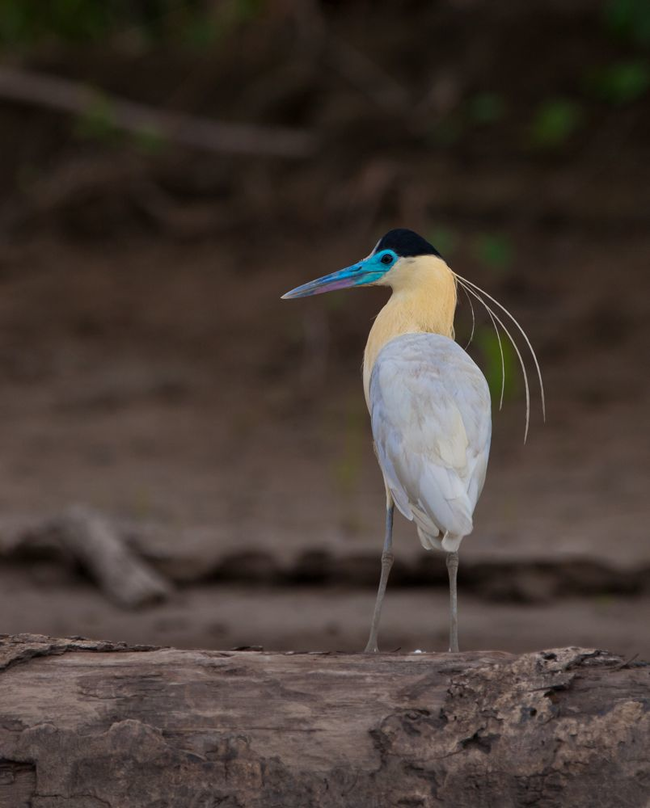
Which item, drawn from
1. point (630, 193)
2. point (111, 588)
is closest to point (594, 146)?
point (630, 193)

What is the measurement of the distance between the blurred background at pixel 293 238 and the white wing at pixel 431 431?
3.18 meters

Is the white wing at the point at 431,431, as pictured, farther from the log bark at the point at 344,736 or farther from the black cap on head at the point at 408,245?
the log bark at the point at 344,736

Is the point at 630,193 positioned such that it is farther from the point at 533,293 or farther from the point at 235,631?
the point at 235,631

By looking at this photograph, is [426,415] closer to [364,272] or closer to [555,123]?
[364,272]

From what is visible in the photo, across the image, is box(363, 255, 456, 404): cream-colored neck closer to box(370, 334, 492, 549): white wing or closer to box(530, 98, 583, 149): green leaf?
box(370, 334, 492, 549): white wing

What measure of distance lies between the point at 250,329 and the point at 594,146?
3109 millimetres

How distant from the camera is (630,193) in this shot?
32.1 feet

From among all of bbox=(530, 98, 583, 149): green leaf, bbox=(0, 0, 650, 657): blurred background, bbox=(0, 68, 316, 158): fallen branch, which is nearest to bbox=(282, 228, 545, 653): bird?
bbox=(0, 0, 650, 657): blurred background

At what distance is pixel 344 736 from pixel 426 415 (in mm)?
830

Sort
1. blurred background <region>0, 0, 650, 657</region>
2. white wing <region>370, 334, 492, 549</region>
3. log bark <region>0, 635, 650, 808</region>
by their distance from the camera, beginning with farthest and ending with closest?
blurred background <region>0, 0, 650, 657</region>, white wing <region>370, 334, 492, 549</region>, log bark <region>0, 635, 650, 808</region>

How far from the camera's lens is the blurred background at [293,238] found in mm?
7559

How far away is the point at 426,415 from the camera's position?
9.56 ft

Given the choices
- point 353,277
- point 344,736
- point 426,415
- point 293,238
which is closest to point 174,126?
point 293,238

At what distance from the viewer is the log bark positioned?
233 cm
